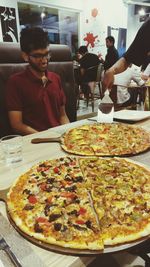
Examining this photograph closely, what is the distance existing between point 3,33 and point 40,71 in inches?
202

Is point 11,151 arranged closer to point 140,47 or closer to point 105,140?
point 105,140

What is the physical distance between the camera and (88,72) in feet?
21.3

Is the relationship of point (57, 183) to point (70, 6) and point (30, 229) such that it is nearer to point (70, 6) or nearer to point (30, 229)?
point (30, 229)

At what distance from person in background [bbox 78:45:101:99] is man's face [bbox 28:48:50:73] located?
14.5 ft

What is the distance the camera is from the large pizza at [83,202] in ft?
2.32

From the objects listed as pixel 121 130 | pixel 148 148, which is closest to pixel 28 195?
pixel 148 148

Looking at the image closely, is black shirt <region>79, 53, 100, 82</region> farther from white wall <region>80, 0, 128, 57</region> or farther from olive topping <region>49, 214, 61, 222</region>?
olive topping <region>49, 214, 61, 222</region>

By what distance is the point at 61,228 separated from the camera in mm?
735

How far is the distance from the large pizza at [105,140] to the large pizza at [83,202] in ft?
0.40

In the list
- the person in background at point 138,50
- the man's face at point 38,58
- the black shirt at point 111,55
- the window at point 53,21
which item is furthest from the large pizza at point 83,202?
the window at point 53,21

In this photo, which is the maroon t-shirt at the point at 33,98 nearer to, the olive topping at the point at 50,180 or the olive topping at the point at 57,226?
the olive topping at the point at 50,180

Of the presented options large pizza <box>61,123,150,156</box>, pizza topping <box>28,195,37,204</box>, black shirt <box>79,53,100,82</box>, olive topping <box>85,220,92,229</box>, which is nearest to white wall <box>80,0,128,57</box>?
black shirt <box>79,53,100,82</box>

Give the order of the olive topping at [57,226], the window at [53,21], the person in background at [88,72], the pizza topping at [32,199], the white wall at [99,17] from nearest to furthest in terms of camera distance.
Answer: the olive topping at [57,226] → the pizza topping at [32,199] → the person in background at [88,72] → the window at [53,21] → the white wall at [99,17]

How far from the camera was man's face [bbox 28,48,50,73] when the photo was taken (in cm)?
194
